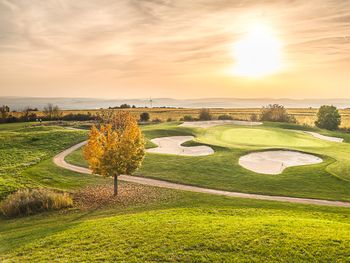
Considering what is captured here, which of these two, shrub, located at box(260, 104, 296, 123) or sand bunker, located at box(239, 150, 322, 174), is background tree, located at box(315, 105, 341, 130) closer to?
shrub, located at box(260, 104, 296, 123)

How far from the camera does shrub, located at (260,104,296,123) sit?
76.2 meters

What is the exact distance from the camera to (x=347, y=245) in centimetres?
1214

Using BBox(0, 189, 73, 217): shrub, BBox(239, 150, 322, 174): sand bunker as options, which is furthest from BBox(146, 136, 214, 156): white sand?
BBox(0, 189, 73, 217): shrub

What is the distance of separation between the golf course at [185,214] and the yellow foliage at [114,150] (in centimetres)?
235

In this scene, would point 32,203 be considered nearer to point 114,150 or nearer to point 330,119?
point 114,150

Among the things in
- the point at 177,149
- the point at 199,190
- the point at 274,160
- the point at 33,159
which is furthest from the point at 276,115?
the point at 33,159

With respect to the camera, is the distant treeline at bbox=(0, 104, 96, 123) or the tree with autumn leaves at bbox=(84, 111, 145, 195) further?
the distant treeline at bbox=(0, 104, 96, 123)

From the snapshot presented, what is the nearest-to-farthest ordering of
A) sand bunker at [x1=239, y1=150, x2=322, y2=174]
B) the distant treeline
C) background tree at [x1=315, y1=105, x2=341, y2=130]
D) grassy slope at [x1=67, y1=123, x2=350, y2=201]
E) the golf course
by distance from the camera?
the golf course
grassy slope at [x1=67, y1=123, x2=350, y2=201]
sand bunker at [x1=239, y1=150, x2=322, y2=174]
background tree at [x1=315, y1=105, x2=341, y2=130]
the distant treeline

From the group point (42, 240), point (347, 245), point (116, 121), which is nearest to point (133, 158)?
point (116, 121)

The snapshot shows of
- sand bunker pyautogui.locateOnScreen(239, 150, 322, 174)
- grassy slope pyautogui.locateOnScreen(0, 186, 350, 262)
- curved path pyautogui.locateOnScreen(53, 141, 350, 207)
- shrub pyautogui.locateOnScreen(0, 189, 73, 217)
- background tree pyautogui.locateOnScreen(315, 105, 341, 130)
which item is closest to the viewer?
grassy slope pyautogui.locateOnScreen(0, 186, 350, 262)

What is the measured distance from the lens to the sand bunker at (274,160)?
30.7 meters

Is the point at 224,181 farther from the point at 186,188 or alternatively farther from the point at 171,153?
the point at 171,153

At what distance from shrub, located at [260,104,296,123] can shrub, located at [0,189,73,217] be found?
64.3m

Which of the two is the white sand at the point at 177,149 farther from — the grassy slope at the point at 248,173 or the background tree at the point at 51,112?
the background tree at the point at 51,112
